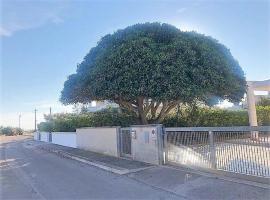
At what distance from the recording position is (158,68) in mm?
16406

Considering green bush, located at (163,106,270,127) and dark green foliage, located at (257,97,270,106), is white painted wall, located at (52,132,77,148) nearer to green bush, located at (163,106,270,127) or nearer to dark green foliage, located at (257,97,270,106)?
green bush, located at (163,106,270,127)

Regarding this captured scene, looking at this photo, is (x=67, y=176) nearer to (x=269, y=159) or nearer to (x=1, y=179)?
(x=1, y=179)

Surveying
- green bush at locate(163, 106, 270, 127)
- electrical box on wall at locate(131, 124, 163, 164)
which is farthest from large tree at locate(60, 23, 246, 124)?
green bush at locate(163, 106, 270, 127)

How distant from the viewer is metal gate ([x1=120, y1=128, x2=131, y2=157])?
1617cm

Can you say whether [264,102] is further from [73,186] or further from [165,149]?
[73,186]

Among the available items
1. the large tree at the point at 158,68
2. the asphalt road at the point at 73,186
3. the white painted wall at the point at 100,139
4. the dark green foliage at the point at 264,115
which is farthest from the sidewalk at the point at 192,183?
the dark green foliage at the point at 264,115

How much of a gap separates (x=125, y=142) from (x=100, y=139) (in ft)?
11.3

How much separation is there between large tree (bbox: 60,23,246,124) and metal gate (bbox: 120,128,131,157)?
5.90ft

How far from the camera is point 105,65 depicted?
57.4 feet

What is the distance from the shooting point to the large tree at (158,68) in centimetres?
1645

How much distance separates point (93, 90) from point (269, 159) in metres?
11.0

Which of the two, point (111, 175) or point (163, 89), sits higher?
point (163, 89)

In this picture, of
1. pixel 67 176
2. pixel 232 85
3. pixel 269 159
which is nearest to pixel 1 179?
pixel 67 176

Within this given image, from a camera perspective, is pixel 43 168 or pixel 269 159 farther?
pixel 43 168
